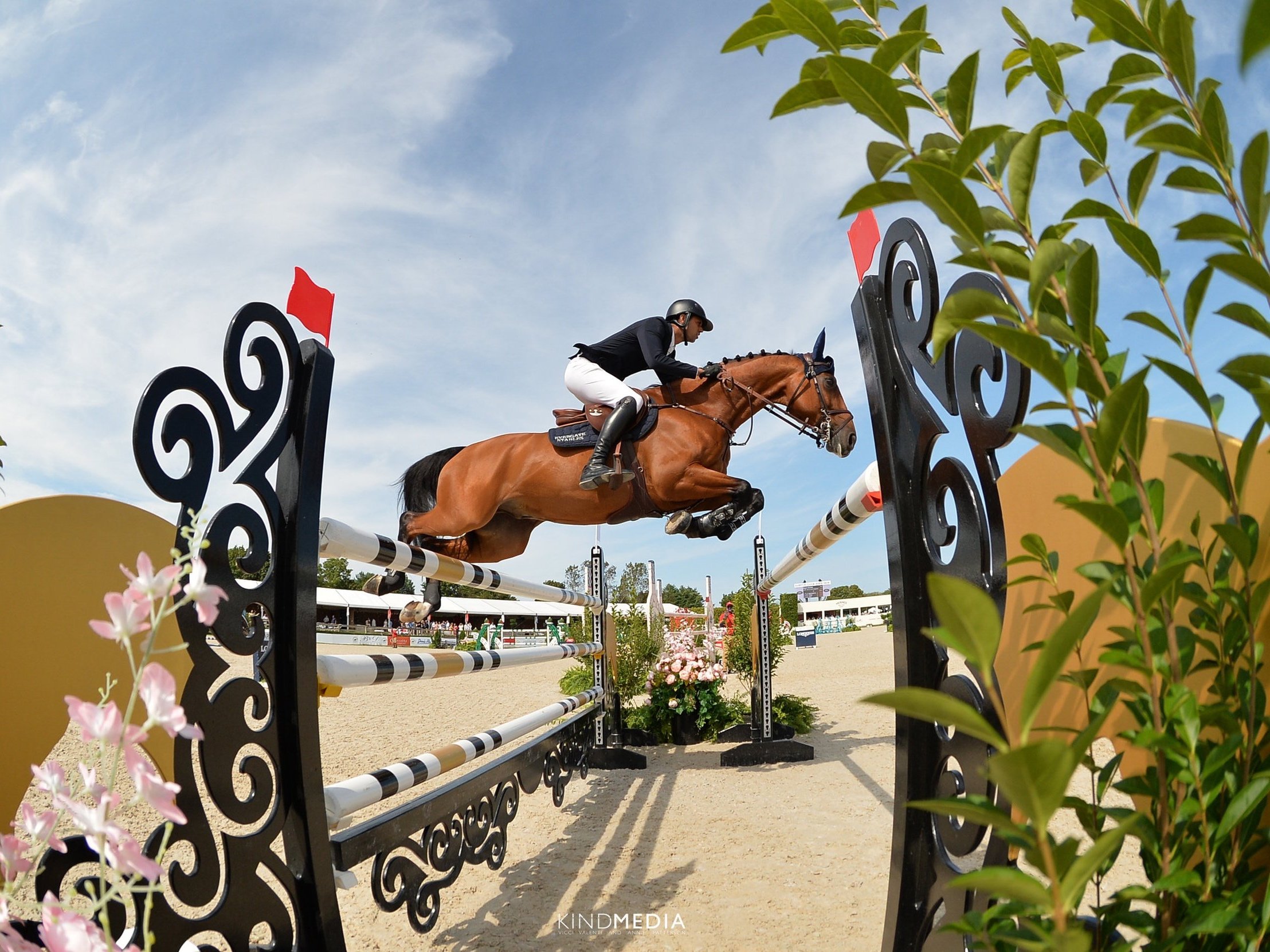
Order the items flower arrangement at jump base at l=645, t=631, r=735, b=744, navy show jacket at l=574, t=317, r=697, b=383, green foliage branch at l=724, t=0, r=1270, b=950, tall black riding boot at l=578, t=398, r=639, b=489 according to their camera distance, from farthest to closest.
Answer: flower arrangement at jump base at l=645, t=631, r=735, b=744 < navy show jacket at l=574, t=317, r=697, b=383 < tall black riding boot at l=578, t=398, r=639, b=489 < green foliage branch at l=724, t=0, r=1270, b=950

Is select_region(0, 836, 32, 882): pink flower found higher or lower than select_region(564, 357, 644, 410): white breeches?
lower

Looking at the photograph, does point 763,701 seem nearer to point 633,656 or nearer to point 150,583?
point 633,656

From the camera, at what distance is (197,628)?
2.99 ft

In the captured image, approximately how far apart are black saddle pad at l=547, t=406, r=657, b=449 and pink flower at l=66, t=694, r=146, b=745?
2.93 meters

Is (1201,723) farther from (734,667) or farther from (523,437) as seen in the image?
(734,667)

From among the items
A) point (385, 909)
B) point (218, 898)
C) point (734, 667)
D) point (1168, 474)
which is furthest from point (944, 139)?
point (734, 667)

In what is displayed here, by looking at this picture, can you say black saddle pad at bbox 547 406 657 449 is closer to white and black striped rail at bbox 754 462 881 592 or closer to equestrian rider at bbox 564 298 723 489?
equestrian rider at bbox 564 298 723 489

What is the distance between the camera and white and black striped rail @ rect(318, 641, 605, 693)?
126 centimetres

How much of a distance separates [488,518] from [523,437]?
437 millimetres

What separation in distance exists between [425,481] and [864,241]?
3.01 metres

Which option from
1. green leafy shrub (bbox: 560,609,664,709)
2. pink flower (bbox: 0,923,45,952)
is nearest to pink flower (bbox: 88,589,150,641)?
pink flower (bbox: 0,923,45,952)

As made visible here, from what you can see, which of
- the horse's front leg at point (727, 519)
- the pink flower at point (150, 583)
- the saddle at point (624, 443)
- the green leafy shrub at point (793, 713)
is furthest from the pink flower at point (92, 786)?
the green leafy shrub at point (793, 713)

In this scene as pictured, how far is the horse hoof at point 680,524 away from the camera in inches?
130

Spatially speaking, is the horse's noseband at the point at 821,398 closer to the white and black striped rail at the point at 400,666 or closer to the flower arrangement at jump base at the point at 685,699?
the white and black striped rail at the point at 400,666
